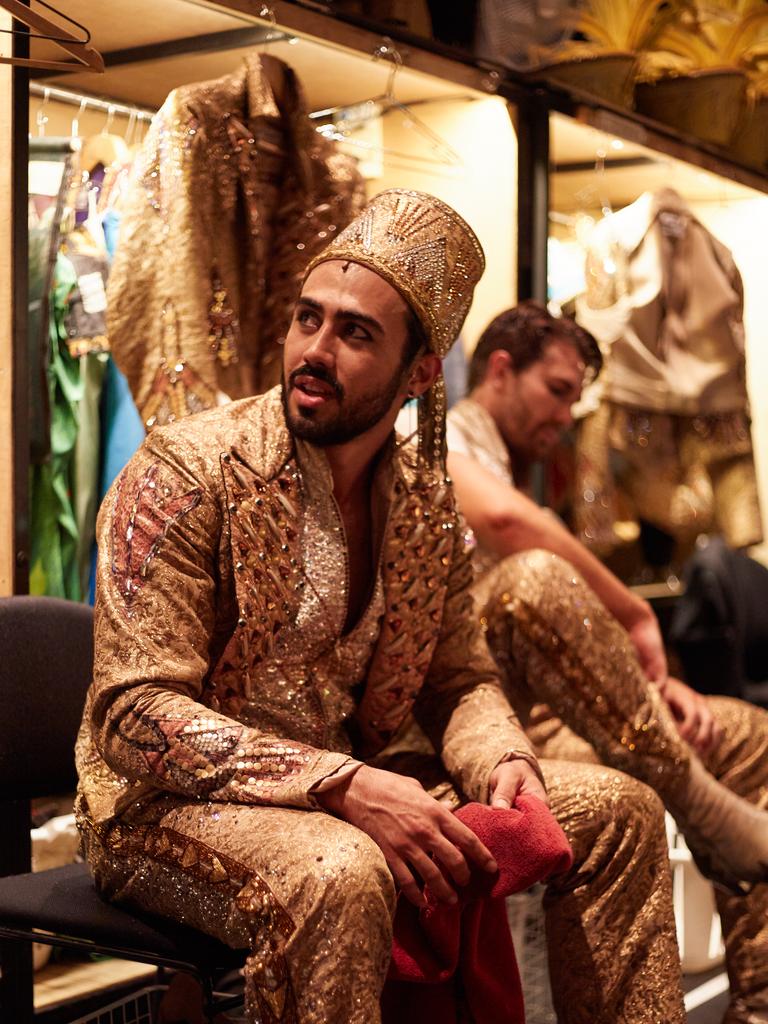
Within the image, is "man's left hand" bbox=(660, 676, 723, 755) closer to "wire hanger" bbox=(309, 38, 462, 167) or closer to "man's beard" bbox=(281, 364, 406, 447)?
"man's beard" bbox=(281, 364, 406, 447)

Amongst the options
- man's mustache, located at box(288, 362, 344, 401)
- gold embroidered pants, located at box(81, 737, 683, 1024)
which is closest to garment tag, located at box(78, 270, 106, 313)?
man's mustache, located at box(288, 362, 344, 401)

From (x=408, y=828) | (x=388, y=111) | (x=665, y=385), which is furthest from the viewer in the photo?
(x=665, y=385)

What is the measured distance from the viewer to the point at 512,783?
195 cm

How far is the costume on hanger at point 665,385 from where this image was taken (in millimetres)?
4148

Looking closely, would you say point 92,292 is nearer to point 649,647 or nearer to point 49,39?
→ point 49,39

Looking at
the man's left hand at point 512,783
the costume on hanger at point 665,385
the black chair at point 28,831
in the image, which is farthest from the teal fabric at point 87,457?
the costume on hanger at point 665,385

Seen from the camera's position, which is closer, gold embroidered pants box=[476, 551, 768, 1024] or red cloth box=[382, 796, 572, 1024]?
red cloth box=[382, 796, 572, 1024]

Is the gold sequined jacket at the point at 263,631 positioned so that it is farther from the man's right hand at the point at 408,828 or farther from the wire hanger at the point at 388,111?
the wire hanger at the point at 388,111

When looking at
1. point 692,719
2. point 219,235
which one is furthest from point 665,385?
point 219,235

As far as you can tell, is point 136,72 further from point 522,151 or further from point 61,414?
point 522,151

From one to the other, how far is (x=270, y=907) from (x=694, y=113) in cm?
337

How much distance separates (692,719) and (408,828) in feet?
4.18

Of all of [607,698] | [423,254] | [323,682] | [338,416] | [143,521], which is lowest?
[607,698]

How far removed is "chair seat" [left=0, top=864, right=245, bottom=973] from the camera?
5.76 ft
